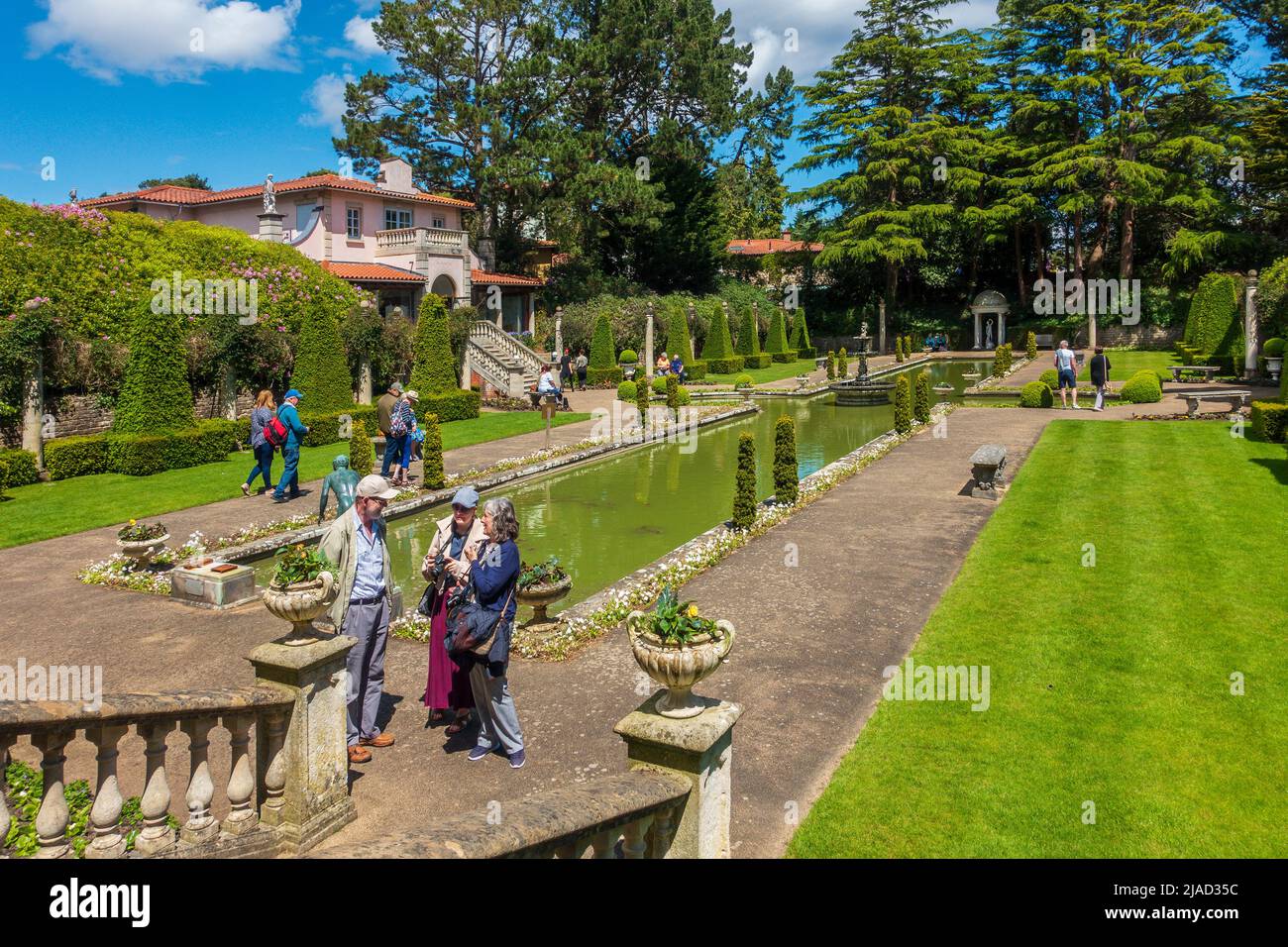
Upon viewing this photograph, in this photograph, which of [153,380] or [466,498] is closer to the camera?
[466,498]

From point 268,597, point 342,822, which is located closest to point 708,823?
point 342,822

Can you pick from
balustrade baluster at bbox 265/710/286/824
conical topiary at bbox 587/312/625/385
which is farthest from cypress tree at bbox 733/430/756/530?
conical topiary at bbox 587/312/625/385

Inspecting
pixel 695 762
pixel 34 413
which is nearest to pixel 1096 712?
pixel 695 762

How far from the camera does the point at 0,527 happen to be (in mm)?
14352

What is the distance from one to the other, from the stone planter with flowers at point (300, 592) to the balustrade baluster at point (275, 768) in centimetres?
57

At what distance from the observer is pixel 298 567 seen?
6145 millimetres

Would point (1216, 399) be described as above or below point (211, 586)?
above

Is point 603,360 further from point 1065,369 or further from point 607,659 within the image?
point 607,659

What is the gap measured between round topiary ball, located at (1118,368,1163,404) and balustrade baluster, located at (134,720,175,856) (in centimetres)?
2794

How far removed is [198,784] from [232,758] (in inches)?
22.1

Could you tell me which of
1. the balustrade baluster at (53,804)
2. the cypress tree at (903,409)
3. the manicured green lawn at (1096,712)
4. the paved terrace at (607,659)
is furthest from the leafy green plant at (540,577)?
the cypress tree at (903,409)

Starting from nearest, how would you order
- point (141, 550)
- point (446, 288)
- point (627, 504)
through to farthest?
point (141, 550), point (627, 504), point (446, 288)
